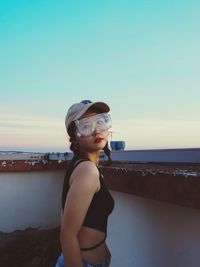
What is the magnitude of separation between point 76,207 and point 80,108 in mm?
508

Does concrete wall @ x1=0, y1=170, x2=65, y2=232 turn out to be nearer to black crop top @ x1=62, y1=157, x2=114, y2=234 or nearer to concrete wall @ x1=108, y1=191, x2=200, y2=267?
concrete wall @ x1=108, y1=191, x2=200, y2=267

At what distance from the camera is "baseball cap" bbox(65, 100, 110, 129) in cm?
175

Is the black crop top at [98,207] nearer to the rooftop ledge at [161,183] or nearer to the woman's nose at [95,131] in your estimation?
the woman's nose at [95,131]

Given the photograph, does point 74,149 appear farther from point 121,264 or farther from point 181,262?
point 121,264

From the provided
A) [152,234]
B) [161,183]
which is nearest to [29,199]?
[152,234]

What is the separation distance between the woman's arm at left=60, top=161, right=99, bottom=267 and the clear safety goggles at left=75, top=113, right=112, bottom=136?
0.22 m

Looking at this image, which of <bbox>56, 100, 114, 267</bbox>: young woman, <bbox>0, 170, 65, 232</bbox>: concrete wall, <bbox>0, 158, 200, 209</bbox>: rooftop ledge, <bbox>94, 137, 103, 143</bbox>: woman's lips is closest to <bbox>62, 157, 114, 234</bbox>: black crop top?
<bbox>56, 100, 114, 267</bbox>: young woman

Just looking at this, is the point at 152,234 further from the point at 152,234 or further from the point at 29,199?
the point at 29,199

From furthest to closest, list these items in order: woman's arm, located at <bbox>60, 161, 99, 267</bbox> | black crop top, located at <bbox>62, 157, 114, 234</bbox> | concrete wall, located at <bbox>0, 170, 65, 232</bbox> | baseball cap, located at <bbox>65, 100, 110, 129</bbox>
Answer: concrete wall, located at <bbox>0, 170, 65, 232</bbox> < baseball cap, located at <bbox>65, 100, 110, 129</bbox> < black crop top, located at <bbox>62, 157, 114, 234</bbox> < woman's arm, located at <bbox>60, 161, 99, 267</bbox>

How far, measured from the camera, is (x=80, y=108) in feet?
5.82

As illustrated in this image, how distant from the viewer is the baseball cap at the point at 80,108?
5.74 ft

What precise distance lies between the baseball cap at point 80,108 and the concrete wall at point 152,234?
67 centimetres

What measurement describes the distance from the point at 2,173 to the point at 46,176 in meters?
0.50

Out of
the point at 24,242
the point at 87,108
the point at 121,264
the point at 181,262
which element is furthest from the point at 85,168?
the point at 24,242
